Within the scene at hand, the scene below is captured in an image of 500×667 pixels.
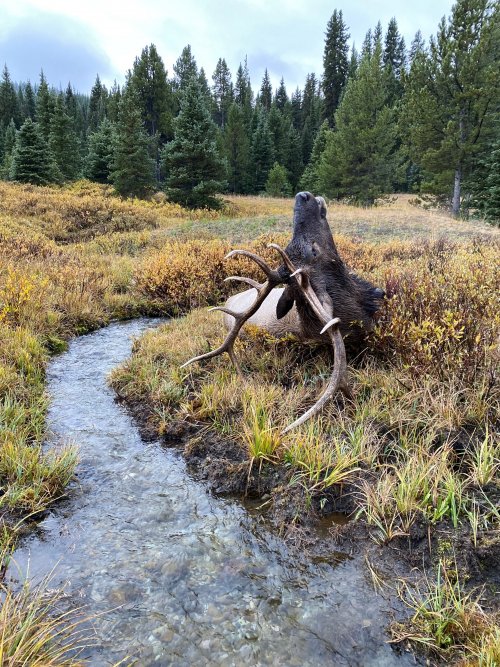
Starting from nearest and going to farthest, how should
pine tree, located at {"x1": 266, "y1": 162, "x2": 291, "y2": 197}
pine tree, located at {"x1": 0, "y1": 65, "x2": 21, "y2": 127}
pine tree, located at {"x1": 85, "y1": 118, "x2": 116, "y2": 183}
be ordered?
pine tree, located at {"x1": 85, "y1": 118, "x2": 116, "y2": 183} < pine tree, located at {"x1": 266, "y1": 162, "x2": 291, "y2": 197} < pine tree, located at {"x1": 0, "y1": 65, "x2": 21, "y2": 127}

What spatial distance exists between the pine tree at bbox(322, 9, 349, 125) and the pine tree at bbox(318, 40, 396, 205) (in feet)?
85.4

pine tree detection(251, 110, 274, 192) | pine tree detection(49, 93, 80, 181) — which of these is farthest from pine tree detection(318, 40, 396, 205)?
pine tree detection(49, 93, 80, 181)

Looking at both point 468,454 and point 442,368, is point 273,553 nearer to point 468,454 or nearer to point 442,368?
point 468,454

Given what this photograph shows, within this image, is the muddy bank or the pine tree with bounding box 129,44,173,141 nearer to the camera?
the muddy bank

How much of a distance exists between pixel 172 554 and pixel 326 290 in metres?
3.01

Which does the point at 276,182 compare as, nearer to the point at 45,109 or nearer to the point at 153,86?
the point at 153,86

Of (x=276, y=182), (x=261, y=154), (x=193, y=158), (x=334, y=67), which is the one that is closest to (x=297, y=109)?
(x=334, y=67)

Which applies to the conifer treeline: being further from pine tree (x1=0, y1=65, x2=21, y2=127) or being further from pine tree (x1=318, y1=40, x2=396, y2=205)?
pine tree (x1=0, y1=65, x2=21, y2=127)

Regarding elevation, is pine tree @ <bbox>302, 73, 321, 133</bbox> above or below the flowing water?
above

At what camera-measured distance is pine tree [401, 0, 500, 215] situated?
24234 millimetres

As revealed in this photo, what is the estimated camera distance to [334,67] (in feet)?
188

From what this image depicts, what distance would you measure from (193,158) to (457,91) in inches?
647

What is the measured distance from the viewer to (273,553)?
333 centimetres

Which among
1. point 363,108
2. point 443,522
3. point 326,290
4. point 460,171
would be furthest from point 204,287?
point 363,108
